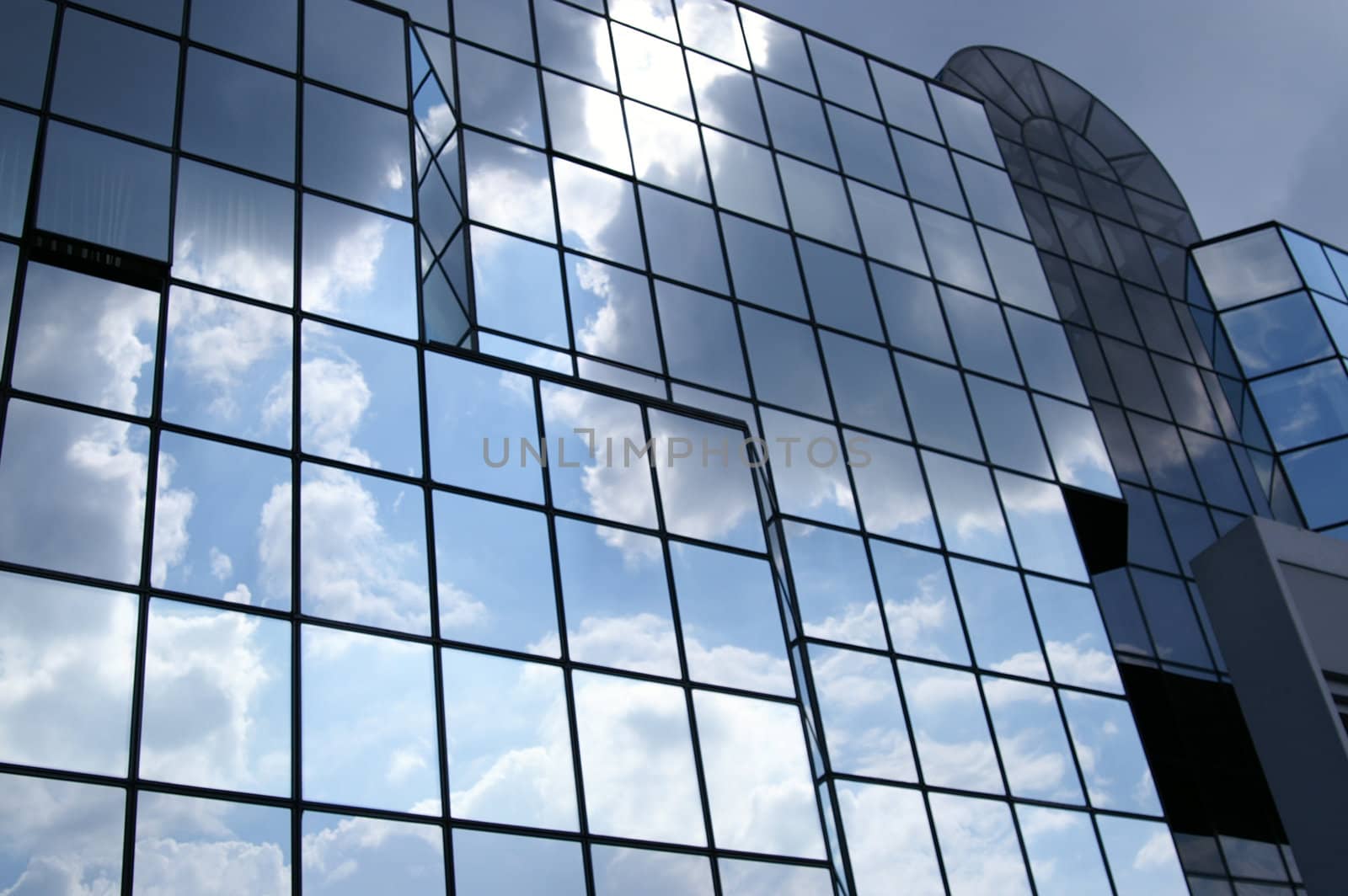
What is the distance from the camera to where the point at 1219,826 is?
24.0 m

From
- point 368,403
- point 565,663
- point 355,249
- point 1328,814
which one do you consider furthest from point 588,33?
point 1328,814

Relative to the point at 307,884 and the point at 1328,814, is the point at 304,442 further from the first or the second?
the point at 1328,814

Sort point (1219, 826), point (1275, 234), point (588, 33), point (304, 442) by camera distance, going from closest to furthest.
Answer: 1. point (304, 442)
2. point (1219, 826)
3. point (588, 33)
4. point (1275, 234)

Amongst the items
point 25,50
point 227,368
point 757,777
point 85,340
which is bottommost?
point 757,777

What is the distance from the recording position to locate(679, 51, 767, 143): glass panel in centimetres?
2852

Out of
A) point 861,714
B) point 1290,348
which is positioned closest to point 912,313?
point 861,714

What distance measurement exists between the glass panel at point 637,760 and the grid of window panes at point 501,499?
0.17 ft

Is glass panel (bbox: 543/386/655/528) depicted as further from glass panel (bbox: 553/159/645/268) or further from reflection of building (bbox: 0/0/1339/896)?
glass panel (bbox: 553/159/645/268)

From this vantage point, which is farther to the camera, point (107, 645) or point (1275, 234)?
point (1275, 234)

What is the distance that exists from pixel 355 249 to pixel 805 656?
896 cm

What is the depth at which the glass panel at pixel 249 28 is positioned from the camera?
19.6 metres

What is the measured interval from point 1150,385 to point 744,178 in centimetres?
1223

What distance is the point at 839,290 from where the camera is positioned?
88.4ft

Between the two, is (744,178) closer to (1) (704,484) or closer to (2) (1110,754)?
(1) (704,484)
